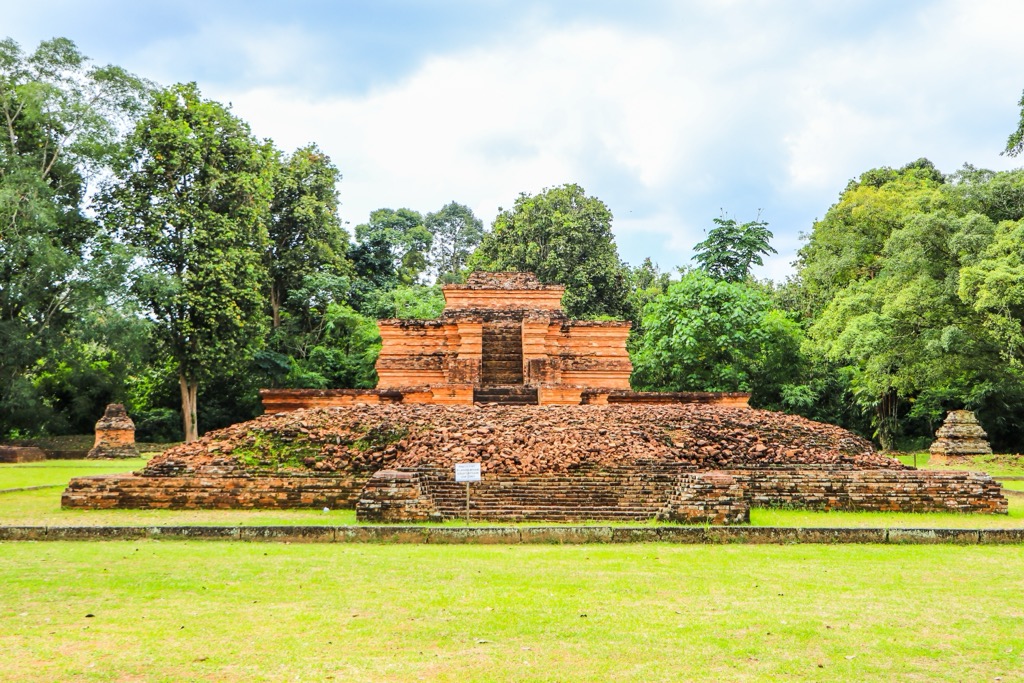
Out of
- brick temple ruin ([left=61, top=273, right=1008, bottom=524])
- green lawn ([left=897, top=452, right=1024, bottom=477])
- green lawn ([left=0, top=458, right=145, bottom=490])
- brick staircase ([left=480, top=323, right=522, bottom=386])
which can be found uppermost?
brick staircase ([left=480, top=323, right=522, bottom=386])

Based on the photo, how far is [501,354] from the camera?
22969 mm

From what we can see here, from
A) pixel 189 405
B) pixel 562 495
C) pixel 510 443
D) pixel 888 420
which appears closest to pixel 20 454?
pixel 189 405

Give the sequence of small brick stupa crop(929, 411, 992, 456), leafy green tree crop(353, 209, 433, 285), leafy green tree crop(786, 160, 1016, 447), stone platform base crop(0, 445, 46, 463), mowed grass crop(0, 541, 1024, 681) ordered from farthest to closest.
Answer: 1. leafy green tree crop(353, 209, 433, 285)
2. stone platform base crop(0, 445, 46, 463)
3. small brick stupa crop(929, 411, 992, 456)
4. leafy green tree crop(786, 160, 1016, 447)
5. mowed grass crop(0, 541, 1024, 681)

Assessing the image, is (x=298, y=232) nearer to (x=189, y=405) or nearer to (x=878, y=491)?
(x=189, y=405)

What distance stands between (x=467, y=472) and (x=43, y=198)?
22739 millimetres

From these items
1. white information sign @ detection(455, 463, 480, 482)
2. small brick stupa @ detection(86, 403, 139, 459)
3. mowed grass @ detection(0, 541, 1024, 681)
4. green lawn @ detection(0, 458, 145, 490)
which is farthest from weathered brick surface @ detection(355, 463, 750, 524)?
small brick stupa @ detection(86, 403, 139, 459)

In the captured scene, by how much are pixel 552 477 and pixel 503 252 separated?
81.7 feet

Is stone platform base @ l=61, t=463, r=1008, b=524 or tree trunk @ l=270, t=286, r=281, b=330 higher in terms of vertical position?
tree trunk @ l=270, t=286, r=281, b=330

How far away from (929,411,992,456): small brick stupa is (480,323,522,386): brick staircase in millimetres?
11108

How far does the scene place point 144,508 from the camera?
12.2 m

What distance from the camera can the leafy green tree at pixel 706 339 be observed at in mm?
28234

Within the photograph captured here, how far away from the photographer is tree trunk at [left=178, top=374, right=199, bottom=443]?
95.9 ft

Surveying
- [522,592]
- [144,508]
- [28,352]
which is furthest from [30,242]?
[522,592]

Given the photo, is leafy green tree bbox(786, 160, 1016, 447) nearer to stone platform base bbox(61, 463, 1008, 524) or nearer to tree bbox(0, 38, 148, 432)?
stone platform base bbox(61, 463, 1008, 524)
